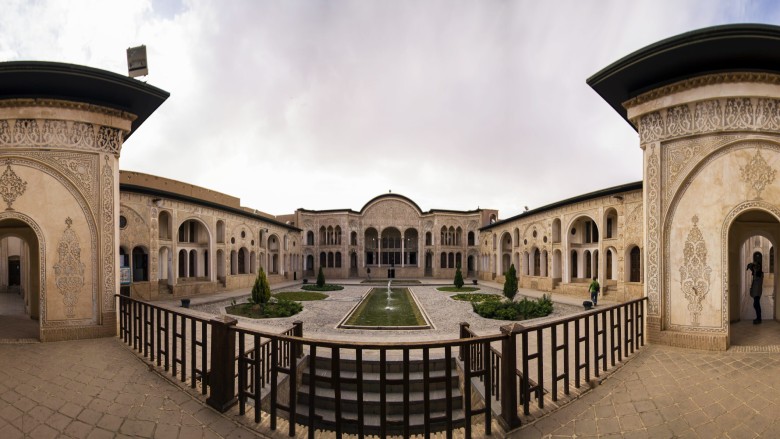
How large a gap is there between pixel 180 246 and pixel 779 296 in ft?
70.3

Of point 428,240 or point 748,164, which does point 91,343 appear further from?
point 428,240

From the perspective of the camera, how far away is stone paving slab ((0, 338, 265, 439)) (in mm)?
3363

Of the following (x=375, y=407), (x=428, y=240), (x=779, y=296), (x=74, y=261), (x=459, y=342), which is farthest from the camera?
(x=428, y=240)

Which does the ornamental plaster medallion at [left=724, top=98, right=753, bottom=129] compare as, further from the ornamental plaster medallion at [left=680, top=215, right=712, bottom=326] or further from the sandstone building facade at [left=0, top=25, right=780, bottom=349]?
the ornamental plaster medallion at [left=680, top=215, right=712, bottom=326]

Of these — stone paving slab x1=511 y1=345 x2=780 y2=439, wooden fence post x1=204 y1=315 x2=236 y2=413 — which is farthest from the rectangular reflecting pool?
wooden fence post x1=204 y1=315 x2=236 y2=413

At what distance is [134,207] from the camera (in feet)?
46.6

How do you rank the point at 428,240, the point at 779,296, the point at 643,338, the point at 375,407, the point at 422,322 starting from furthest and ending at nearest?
1. the point at 428,240
2. the point at 422,322
3. the point at 779,296
4. the point at 643,338
5. the point at 375,407

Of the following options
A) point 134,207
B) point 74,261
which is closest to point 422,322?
point 74,261

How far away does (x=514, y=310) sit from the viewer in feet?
37.8

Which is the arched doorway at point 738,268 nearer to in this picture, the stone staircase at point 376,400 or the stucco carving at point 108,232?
the stone staircase at point 376,400

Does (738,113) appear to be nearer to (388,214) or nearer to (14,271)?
(388,214)

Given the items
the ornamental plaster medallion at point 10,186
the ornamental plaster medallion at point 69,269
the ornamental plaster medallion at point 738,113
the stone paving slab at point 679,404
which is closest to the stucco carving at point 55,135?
the ornamental plaster medallion at point 10,186

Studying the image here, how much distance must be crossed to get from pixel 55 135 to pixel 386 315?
33.1 feet

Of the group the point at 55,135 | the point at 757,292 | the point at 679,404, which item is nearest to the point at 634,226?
the point at 757,292
